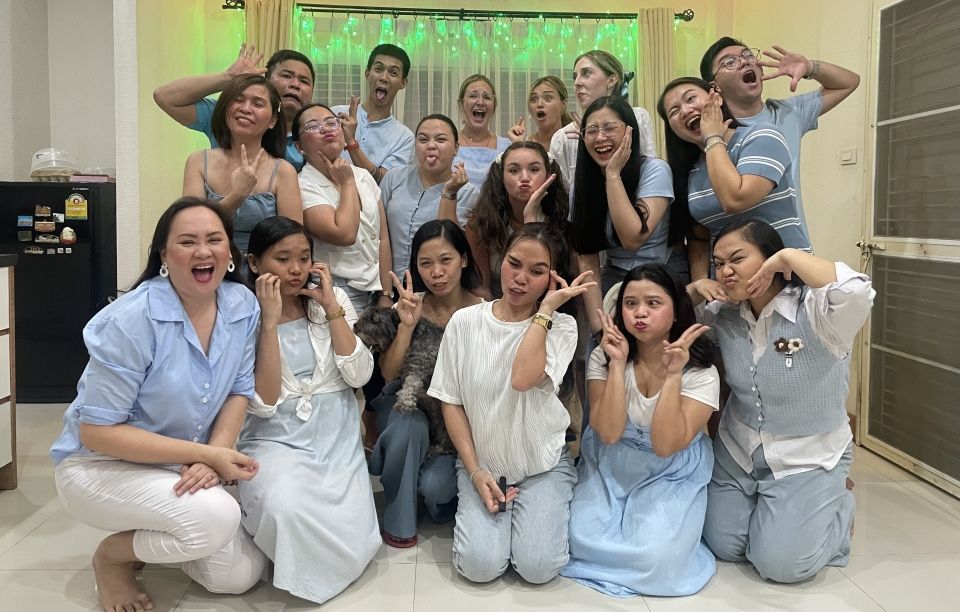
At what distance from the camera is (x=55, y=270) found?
411 centimetres

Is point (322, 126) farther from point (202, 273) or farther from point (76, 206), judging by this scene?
point (76, 206)

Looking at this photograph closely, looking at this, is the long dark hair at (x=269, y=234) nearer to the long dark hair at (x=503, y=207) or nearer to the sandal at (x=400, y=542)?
the long dark hair at (x=503, y=207)

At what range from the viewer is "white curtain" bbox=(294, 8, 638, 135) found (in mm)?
5371

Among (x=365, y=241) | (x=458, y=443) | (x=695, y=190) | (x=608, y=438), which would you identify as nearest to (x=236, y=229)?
(x=365, y=241)

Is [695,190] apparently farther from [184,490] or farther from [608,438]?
[184,490]

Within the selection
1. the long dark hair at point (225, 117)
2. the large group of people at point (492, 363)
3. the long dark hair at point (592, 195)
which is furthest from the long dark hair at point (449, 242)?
the long dark hair at point (225, 117)

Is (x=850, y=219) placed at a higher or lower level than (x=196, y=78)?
lower

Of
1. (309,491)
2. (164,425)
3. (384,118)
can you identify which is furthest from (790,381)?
(384,118)

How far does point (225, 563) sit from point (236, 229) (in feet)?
3.73

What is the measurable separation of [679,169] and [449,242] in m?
0.91

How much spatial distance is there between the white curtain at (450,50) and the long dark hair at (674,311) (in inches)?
141

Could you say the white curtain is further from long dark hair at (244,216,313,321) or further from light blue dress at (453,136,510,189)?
long dark hair at (244,216,313,321)

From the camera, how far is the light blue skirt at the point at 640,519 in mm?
2072

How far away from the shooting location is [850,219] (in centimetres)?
356
